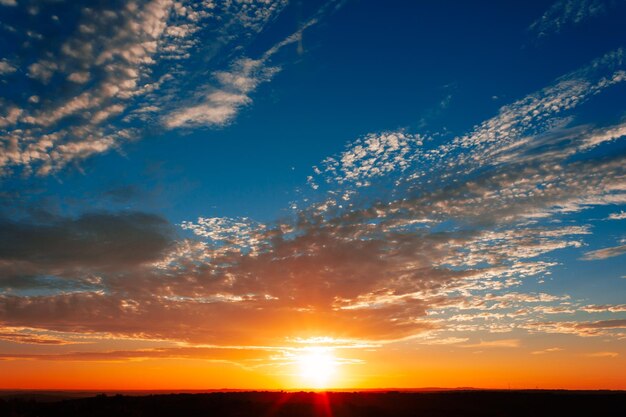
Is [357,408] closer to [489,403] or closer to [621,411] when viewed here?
[489,403]

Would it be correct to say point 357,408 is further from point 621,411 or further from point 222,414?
point 621,411

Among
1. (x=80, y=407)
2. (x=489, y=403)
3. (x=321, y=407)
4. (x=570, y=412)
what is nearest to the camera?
(x=80, y=407)

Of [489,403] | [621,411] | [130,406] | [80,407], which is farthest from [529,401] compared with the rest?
[80,407]

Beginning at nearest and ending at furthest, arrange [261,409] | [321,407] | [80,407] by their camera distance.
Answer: [80,407]
[261,409]
[321,407]

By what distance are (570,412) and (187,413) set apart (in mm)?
53494

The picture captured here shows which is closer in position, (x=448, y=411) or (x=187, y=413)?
(x=187, y=413)

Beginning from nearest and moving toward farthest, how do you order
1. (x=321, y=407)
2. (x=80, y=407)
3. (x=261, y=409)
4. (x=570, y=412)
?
(x=80, y=407) < (x=261, y=409) < (x=321, y=407) < (x=570, y=412)

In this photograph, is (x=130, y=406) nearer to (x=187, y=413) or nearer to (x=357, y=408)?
(x=187, y=413)

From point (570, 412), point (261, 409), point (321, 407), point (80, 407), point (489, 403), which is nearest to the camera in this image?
point (80, 407)

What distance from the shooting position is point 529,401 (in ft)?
251

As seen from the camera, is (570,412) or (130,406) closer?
(130,406)

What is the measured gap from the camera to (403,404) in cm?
7069

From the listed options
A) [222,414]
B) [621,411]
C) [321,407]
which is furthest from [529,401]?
[222,414]

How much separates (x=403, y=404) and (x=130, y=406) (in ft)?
131
